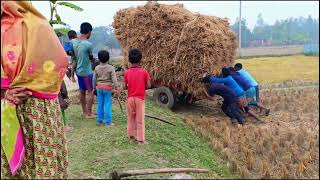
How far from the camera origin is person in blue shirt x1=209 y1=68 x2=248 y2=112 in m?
8.99

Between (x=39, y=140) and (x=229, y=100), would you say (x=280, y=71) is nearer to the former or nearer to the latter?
(x=229, y=100)

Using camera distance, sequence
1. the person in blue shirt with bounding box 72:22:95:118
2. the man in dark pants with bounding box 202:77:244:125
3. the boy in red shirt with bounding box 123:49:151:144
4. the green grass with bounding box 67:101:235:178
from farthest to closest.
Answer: the man in dark pants with bounding box 202:77:244:125, the person in blue shirt with bounding box 72:22:95:118, the boy in red shirt with bounding box 123:49:151:144, the green grass with bounding box 67:101:235:178

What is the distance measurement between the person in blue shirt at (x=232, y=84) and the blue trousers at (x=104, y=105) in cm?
260

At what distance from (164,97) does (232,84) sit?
1660 mm

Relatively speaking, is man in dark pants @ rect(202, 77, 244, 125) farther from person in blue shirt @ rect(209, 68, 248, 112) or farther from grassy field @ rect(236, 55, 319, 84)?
grassy field @ rect(236, 55, 319, 84)

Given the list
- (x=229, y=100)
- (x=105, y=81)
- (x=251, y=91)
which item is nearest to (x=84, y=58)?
(x=105, y=81)

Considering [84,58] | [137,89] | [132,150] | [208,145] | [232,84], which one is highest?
[84,58]

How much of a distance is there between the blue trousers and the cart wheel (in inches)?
107

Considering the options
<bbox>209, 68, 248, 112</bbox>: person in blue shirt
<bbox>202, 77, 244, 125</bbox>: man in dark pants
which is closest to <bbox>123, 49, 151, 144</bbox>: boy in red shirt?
<bbox>202, 77, 244, 125</bbox>: man in dark pants

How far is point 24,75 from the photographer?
11.4 feet

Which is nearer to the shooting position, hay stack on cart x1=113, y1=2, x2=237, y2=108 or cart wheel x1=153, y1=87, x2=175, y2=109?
hay stack on cart x1=113, y1=2, x2=237, y2=108

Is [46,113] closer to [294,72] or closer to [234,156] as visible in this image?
[234,156]

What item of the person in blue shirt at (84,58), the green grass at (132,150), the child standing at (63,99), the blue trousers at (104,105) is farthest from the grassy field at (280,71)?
the child standing at (63,99)

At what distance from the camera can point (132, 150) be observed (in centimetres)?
570
